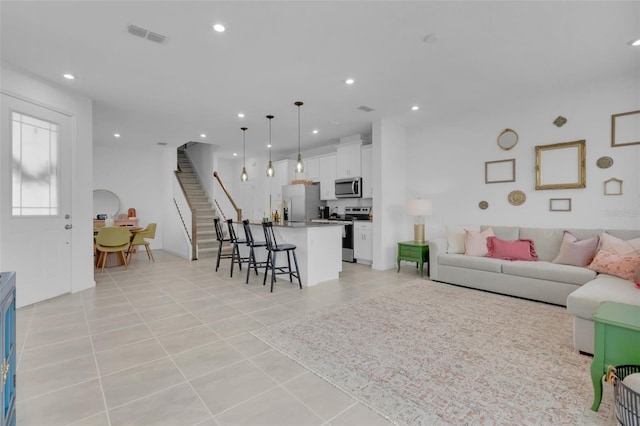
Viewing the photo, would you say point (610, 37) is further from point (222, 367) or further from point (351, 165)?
point (222, 367)

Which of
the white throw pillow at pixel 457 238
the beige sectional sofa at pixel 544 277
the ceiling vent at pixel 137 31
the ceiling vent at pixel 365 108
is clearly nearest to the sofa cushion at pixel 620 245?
the beige sectional sofa at pixel 544 277

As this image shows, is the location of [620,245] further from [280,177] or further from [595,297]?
[280,177]

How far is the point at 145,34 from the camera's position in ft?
9.32

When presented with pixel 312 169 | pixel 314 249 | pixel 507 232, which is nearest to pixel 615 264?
pixel 507 232

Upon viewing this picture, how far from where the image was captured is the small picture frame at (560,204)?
4.22 m

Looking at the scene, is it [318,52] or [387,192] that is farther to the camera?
[387,192]

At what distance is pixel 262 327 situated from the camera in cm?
299

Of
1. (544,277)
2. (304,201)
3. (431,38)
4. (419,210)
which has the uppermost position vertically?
(431,38)

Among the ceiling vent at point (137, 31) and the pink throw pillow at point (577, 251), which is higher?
the ceiling vent at point (137, 31)

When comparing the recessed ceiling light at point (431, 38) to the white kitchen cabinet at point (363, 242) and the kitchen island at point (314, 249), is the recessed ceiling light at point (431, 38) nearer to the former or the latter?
the kitchen island at point (314, 249)

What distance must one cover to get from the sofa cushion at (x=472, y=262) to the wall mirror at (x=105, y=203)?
8.29 m

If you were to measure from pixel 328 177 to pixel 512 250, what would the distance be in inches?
165

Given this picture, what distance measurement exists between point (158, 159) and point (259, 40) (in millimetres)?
7209

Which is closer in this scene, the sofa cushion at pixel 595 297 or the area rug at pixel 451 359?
the area rug at pixel 451 359
